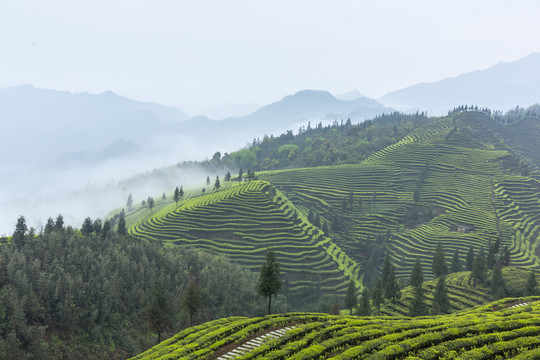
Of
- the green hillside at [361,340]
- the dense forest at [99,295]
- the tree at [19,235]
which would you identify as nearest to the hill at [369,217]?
the dense forest at [99,295]

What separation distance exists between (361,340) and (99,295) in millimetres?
40852

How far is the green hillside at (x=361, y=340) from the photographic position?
63.5 ft

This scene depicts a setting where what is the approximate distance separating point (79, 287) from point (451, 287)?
65.6m

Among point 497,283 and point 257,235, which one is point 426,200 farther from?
point 257,235

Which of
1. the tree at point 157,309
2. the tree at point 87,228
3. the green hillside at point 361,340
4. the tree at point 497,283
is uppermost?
the tree at point 87,228

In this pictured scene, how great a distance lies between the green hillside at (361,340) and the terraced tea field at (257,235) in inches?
2035

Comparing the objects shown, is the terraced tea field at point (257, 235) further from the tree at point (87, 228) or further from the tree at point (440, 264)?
the tree at point (87, 228)

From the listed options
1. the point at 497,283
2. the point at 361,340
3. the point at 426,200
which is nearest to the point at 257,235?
the point at 497,283

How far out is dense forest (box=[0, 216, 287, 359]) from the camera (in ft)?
132

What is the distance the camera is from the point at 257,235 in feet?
313

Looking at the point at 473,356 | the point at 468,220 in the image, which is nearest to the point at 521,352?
the point at 473,356

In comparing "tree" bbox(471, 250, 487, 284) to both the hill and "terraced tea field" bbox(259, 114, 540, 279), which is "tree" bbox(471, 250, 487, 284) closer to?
the hill

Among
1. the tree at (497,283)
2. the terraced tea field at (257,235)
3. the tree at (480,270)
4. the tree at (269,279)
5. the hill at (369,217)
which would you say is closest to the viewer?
the tree at (269,279)

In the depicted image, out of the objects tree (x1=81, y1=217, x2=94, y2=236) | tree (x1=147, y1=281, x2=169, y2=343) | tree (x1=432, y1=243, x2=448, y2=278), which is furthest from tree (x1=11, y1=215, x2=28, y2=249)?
tree (x1=432, y1=243, x2=448, y2=278)
